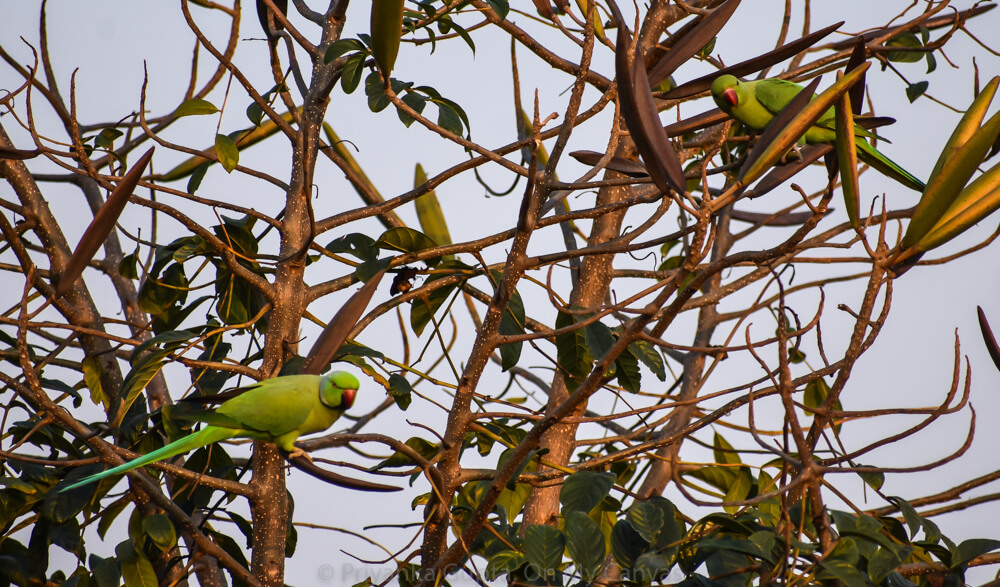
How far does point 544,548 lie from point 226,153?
2.88 ft

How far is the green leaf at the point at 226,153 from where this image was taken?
144 cm

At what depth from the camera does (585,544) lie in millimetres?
1139

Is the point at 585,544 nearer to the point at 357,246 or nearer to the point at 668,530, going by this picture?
the point at 668,530

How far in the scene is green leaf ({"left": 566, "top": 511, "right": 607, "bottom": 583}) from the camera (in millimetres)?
1130

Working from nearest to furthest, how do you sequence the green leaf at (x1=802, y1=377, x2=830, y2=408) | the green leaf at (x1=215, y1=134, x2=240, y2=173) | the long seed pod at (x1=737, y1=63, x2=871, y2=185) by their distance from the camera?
1. the long seed pod at (x1=737, y1=63, x2=871, y2=185)
2. the green leaf at (x1=215, y1=134, x2=240, y2=173)
3. the green leaf at (x1=802, y1=377, x2=830, y2=408)

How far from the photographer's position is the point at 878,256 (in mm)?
926

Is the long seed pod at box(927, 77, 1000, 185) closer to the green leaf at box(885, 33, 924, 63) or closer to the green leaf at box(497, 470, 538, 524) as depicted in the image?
the green leaf at box(497, 470, 538, 524)

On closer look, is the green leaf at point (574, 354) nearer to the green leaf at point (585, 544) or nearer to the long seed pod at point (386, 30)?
the green leaf at point (585, 544)

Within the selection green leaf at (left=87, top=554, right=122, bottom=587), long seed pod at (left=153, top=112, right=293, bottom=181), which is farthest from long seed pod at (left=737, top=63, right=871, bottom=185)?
long seed pod at (left=153, top=112, right=293, bottom=181)

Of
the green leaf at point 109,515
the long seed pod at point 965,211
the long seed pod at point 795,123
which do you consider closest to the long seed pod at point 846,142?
the long seed pod at point 795,123

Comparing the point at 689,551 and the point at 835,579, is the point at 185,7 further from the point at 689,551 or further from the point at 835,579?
the point at 835,579

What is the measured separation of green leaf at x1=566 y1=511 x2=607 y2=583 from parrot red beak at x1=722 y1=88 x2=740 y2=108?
0.61 metres

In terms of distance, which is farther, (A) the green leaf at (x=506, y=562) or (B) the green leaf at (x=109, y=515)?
(B) the green leaf at (x=109, y=515)

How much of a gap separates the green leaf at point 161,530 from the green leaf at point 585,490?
2.17 feet
